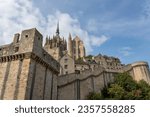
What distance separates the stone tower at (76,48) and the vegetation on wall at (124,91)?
172 ft

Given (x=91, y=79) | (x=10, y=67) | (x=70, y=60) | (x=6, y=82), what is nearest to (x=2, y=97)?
(x=6, y=82)

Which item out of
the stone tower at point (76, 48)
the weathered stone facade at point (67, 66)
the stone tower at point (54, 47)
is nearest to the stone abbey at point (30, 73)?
the weathered stone facade at point (67, 66)

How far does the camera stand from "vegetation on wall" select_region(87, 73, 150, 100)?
106 ft

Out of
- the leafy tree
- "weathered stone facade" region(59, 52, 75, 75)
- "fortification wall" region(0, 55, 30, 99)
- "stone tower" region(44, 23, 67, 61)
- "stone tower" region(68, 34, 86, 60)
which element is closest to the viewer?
"fortification wall" region(0, 55, 30, 99)

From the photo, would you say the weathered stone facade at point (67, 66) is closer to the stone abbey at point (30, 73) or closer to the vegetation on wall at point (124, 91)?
the vegetation on wall at point (124, 91)

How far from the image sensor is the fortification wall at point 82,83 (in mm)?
28953

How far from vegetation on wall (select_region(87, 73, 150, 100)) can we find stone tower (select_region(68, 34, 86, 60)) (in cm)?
5255

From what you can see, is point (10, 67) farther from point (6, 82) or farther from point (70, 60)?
point (70, 60)

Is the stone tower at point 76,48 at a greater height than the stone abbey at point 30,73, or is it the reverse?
the stone tower at point 76,48

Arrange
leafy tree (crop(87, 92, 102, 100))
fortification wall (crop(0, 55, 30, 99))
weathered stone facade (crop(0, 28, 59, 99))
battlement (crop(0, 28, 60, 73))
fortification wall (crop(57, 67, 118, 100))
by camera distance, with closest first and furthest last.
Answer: fortification wall (crop(0, 55, 30, 99)) → weathered stone facade (crop(0, 28, 59, 99)) → battlement (crop(0, 28, 60, 73)) → fortification wall (crop(57, 67, 118, 100)) → leafy tree (crop(87, 92, 102, 100))

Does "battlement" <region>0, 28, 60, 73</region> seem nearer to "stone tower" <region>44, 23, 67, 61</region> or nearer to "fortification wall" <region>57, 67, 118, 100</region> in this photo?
"fortification wall" <region>57, 67, 118, 100</region>

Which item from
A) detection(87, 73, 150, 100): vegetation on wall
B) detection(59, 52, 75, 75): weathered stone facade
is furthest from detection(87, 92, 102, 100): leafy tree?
detection(59, 52, 75, 75): weathered stone facade

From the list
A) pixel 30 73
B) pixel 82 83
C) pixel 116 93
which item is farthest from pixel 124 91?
pixel 30 73

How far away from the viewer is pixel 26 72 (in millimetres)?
18844
